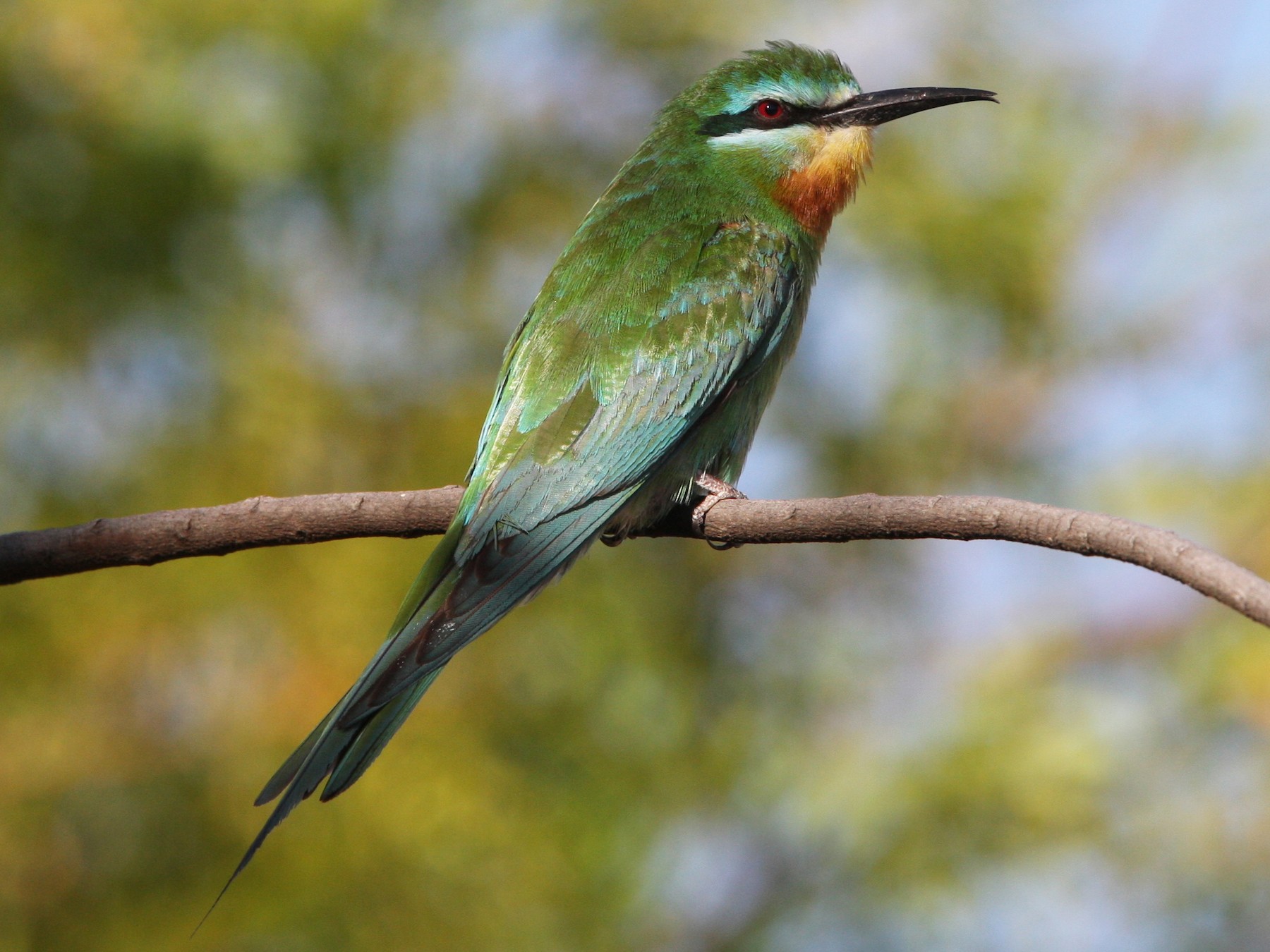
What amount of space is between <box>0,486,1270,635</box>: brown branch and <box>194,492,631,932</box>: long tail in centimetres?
13

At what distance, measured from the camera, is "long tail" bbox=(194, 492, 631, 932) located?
2.70 meters

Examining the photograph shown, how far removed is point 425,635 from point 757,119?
1980 mm

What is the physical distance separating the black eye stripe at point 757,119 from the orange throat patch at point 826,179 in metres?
0.09

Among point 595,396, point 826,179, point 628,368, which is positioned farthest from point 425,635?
point 826,179

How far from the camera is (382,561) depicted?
14.7 feet

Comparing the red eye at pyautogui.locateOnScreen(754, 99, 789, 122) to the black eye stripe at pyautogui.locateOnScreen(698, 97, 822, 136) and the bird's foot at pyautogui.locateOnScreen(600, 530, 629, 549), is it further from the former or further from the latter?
the bird's foot at pyautogui.locateOnScreen(600, 530, 629, 549)

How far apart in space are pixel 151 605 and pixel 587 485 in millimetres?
1882

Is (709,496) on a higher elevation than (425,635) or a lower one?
higher

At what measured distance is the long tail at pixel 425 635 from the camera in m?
2.70

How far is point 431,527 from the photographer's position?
9.78 ft

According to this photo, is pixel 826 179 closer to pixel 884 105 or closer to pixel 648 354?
pixel 884 105

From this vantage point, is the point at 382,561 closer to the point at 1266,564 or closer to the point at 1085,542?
the point at 1085,542

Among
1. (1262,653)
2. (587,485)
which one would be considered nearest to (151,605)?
(587,485)

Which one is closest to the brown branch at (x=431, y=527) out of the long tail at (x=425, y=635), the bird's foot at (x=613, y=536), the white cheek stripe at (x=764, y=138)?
the long tail at (x=425, y=635)
